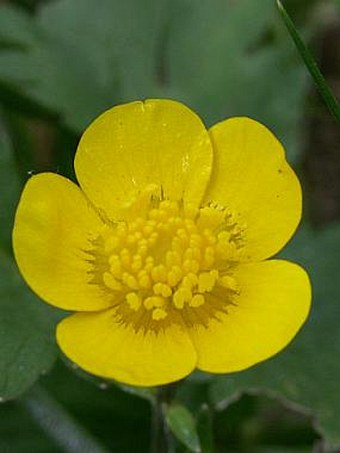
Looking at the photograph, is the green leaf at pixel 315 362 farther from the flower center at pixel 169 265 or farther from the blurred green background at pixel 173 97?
the flower center at pixel 169 265

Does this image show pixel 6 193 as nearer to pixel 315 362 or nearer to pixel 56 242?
pixel 56 242

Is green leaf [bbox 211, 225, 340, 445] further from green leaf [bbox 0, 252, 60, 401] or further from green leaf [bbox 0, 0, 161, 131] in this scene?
green leaf [bbox 0, 0, 161, 131]

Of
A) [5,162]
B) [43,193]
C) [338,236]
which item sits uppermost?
[43,193]

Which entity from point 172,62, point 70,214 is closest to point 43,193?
point 70,214

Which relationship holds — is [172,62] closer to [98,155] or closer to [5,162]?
[5,162]

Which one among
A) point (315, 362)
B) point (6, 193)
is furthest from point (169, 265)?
point (315, 362)

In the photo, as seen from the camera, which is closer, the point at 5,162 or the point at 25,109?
the point at 5,162
